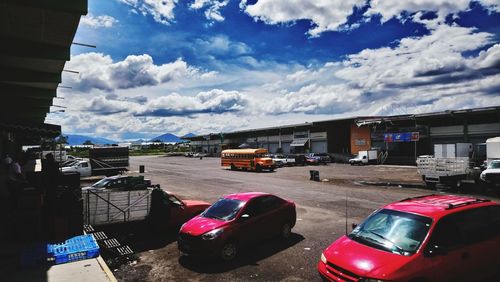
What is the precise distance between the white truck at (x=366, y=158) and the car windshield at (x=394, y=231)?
45277mm

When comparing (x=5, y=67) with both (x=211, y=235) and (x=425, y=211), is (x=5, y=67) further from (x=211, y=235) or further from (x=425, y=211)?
(x=425, y=211)

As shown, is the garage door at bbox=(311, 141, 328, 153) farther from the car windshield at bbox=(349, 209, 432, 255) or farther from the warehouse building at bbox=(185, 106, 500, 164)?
the car windshield at bbox=(349, 209, 432, 255)

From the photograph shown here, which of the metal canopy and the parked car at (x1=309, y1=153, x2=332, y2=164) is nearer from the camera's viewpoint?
the metal canopy

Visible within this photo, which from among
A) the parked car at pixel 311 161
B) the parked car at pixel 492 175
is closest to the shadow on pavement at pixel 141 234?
the parked car at pixel 492 175

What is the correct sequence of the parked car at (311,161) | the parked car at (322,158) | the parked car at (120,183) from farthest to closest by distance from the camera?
the parked car at (322,158) < the parked car at (311,161) < the parked car at (120,183)

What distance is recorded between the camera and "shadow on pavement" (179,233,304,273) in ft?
27.7

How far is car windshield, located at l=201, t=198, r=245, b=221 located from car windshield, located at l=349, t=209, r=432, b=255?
141 inches

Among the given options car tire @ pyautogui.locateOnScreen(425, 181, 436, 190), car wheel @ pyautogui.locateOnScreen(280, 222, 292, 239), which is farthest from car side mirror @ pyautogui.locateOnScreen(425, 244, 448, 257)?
car tire @ pyautogui.locateOnScreen(425, 181, 436, 190)

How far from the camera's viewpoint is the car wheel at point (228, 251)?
866cm

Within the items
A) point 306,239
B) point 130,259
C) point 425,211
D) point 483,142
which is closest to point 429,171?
point 306,239

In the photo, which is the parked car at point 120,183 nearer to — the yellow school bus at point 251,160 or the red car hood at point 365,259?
the red car hood at point 365,259

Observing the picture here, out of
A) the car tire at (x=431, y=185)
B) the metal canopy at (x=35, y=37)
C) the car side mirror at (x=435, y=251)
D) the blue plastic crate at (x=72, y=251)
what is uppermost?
the metal canopy at (x=35, y=37)

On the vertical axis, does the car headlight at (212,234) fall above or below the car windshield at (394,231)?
below

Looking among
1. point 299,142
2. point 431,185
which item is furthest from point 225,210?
point 299,142
